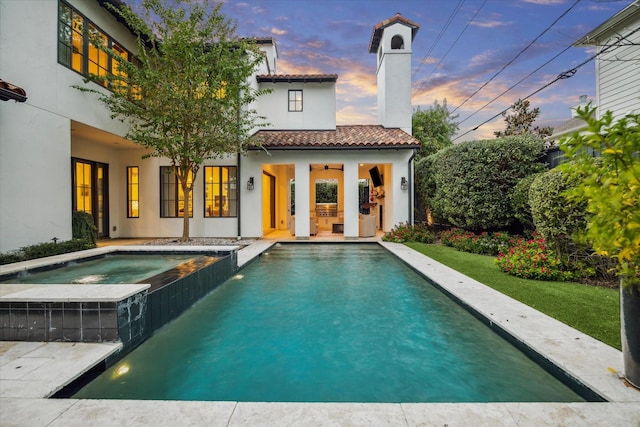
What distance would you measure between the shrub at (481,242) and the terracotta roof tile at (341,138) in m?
3.88

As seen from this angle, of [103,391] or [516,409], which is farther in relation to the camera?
[103,391]

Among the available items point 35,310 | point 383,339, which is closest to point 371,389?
Answer: point 383,339

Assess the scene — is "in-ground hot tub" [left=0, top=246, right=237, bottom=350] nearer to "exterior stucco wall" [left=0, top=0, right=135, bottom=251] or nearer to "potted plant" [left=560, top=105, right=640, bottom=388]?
"exterior stucco wall" [left=0, top=0, right=135, bottom=251]

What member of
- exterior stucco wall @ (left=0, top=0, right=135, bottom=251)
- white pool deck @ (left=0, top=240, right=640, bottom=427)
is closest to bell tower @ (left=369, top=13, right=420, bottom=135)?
exterior stucco wall @ (left=0, top=0, right=135, bottom=251)

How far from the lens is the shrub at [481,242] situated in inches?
323

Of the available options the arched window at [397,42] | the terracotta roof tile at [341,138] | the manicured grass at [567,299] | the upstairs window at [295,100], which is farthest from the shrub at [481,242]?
the arched window at [397,42]

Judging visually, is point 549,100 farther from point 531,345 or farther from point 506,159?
point 531,345

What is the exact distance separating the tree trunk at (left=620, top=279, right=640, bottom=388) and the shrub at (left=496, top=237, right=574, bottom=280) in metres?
3.74

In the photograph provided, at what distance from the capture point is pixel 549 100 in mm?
16578

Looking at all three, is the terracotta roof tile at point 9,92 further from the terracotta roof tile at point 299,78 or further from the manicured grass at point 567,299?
the manicured grass at point 567,299

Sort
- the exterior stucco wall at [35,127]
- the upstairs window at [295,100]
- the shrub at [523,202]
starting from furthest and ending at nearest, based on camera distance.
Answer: the upstairs window at [295,100] < the shrub at [523,202] < the exterior stucco wall at [35,127]

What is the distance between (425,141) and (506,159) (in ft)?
50.1

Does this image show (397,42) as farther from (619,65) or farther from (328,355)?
(328,355)

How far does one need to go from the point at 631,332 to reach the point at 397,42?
1381 cm
